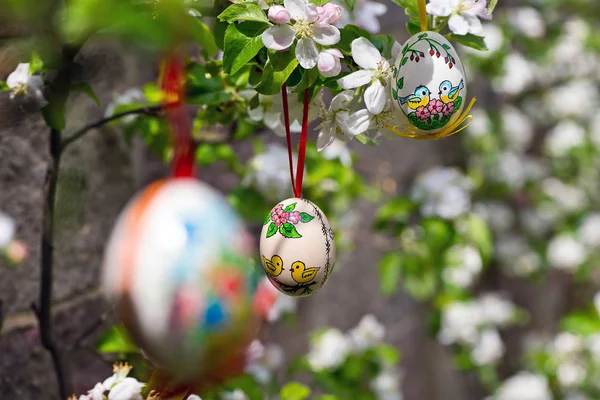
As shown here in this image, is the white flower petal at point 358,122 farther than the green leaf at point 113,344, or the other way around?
the green leaf at point 113,344

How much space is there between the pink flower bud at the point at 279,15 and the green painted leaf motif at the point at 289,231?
198 millimetres

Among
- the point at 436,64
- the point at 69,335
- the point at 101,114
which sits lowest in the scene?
the point at 69,335

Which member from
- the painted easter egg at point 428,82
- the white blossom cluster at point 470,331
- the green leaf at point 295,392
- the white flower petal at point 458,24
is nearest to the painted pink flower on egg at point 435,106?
the painted easter egg at point 428,82

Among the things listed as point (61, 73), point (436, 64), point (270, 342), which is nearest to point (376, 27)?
point (436, 64)

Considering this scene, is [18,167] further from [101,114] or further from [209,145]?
[209,145]

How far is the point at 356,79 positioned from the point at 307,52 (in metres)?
0.06

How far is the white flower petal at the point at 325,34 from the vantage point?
627mm

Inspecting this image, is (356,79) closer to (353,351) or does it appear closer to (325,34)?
(325,34)

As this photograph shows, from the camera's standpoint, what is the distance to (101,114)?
1.09 meters

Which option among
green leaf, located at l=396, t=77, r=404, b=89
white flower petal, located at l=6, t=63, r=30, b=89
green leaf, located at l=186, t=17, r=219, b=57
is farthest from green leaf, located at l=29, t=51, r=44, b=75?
green leaf, located at l=396, t=77, r=404, b=89

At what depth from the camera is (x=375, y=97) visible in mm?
662

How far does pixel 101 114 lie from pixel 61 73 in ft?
1.19

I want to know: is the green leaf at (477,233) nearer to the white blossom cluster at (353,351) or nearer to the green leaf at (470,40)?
the white blossom cluster at (353,351)

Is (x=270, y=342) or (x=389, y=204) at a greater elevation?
(x=389, y=204)
